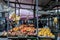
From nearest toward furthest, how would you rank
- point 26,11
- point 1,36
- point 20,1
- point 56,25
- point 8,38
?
1. point 8,38
2. point 1,36
3. point 56,25
4. point 20,1
5. point 26,11

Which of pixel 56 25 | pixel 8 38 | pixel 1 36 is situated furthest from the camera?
pixel 56 25

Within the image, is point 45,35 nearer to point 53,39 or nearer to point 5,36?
point 53,39

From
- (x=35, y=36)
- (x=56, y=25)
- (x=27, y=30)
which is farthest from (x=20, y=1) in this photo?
(x=35, y=36)

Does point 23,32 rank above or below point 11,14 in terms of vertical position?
below

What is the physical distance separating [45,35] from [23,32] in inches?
17.0

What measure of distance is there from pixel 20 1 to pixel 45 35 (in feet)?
11.0

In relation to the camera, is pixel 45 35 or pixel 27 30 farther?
pixel 27 30

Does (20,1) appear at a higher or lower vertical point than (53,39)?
higher

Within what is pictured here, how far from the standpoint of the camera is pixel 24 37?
406 cm

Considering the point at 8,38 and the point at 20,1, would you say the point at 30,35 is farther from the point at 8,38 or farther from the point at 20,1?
the point at 20,1

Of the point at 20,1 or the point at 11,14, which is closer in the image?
the point at 11,14

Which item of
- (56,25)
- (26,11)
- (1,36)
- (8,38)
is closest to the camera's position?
(8,38)

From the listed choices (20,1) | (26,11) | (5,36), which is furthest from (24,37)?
(26,11)

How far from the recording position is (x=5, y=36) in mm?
4254
